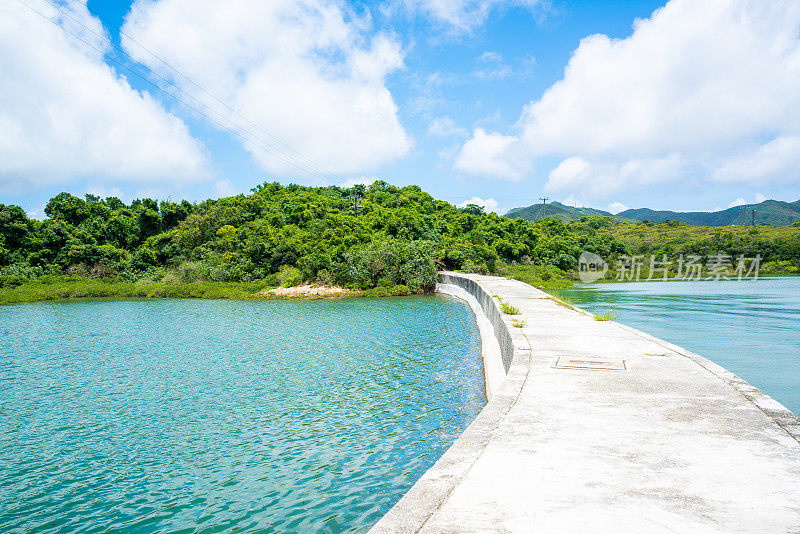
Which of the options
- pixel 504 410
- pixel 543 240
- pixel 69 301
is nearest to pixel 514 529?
pixel 504 410

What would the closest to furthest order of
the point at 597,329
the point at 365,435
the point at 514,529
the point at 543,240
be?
1. the point at 514,529
2. the point at 365,435
3. the point at 597,329
4. the point at 543,240

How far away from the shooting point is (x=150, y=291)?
143 feet

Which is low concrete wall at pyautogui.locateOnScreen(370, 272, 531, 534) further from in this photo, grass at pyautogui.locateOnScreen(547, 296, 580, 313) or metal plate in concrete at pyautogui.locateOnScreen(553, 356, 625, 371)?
grass at pyautogui.locateOnScreen(547, 296, 580, 313)

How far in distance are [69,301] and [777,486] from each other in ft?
157

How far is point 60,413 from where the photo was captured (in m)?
10.4

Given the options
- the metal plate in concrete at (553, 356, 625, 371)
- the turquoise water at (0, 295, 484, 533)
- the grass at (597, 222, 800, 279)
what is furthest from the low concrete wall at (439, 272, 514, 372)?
the grass at (597, 222, 800, 279)

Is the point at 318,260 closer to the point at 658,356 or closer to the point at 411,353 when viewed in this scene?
the point at 411,353

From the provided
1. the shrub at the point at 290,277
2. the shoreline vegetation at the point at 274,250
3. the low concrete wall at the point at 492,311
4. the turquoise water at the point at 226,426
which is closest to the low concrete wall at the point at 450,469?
the turquoise water at the point at 226,426

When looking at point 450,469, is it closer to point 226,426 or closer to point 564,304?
point 226,426

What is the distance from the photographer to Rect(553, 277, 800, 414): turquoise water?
13336 millimetres

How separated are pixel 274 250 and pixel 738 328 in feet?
125

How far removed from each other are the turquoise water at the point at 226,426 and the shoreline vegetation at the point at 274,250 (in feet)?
72.8

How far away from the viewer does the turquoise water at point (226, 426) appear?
244 inches

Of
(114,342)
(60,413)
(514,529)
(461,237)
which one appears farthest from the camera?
(461,237)
